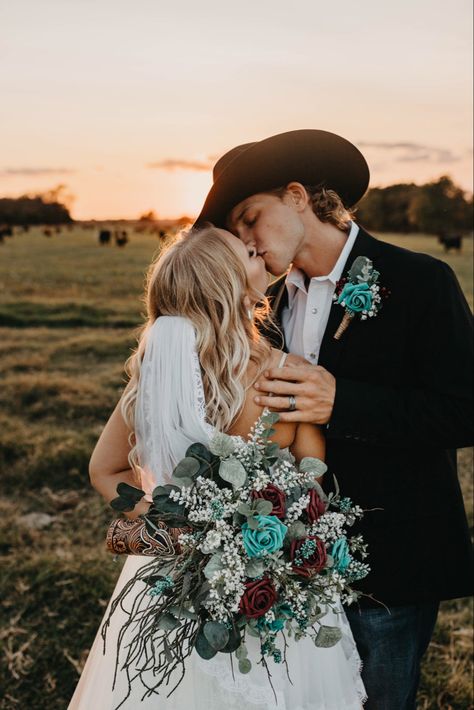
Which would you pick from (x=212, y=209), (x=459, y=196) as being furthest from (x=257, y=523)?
(x=459, y=196)

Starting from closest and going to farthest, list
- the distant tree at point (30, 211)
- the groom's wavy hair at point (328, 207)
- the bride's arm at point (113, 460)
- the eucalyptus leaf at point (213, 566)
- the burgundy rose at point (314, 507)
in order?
1. the eucalyptus leaf at point (213, 566)
2. the burgundy rose at point (314, 507)
3. the bride's arm at point (113, 460)
4. the groom's wavy hair at point (328, 207)
5. the distant tree at point (30, 211)

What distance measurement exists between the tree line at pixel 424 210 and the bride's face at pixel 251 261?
5.85 meters

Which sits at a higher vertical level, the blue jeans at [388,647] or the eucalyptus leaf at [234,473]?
the eucalyptus leaf at [234,473]

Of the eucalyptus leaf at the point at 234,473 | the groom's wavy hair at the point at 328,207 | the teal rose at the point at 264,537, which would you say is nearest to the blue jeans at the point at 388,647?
the teal rose at the point at 264,537

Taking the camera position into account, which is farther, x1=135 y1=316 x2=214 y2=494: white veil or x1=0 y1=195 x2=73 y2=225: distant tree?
x1=0 y1=195 x2=73 y2=225: distant tree

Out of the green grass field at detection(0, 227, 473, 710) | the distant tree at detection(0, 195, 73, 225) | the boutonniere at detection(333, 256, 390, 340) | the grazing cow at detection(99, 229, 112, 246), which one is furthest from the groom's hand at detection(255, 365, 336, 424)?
the grazing cow at detection(99, 229, 112, 246)

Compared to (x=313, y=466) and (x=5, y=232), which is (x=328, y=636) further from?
(x=5, y=232)

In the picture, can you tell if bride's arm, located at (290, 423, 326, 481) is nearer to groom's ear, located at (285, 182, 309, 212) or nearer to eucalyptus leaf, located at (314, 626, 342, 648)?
eucalyptus leaf, located at (314, 626, 342, 648)

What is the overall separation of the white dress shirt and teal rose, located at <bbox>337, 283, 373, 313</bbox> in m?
0.22

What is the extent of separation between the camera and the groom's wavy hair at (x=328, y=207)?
3.08 m

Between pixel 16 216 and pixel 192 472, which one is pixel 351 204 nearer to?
pixel 192 472

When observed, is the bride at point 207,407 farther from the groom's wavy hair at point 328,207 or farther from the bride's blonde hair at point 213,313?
the groom's wavy hair at point 328,207

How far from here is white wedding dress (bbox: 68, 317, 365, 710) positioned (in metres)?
2.39

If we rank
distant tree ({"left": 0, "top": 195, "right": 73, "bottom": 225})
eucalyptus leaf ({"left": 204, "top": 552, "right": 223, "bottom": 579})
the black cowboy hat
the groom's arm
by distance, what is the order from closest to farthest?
eucalyptus leaf ({"left": 204, "top": 552, "right": 223, "bottom": 579}) → the groom's arm → the black cowboy hat → distant tree ({"left": 0, "top": 195, "right": 73, "bottom": 225})
